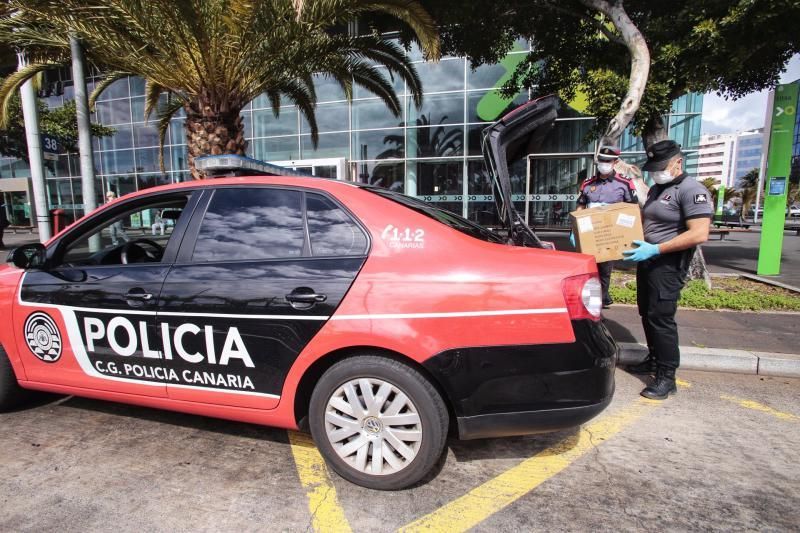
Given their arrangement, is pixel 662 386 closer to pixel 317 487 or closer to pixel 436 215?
pixel 436 215

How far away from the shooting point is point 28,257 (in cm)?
278

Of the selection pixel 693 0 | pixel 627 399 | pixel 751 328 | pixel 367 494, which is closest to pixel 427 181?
pixel 693 0

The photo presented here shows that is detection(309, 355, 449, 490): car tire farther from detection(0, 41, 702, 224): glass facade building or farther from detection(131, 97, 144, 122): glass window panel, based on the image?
detection(131, 97, 144, 122): glass window panel

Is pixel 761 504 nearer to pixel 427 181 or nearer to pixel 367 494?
pixel 367 494

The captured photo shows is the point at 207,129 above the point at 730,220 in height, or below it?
above

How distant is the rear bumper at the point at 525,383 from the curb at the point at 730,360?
7.74ft

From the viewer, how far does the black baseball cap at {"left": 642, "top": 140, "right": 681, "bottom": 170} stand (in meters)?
3.19

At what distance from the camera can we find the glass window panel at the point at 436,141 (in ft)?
56.4

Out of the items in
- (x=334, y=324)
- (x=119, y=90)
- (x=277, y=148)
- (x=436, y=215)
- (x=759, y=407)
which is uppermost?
(x=119, y=90)

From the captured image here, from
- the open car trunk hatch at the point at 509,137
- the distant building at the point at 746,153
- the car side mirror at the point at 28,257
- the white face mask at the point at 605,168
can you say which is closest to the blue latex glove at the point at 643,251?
the open car trunk hatch at the point at 509,137

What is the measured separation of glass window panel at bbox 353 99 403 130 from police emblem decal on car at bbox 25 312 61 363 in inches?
634

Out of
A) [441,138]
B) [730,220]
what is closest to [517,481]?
[441,138]

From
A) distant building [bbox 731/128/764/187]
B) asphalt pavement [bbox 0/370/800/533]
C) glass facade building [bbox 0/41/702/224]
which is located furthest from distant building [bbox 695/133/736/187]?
asphalt pavement [bbox 0/370/800/533]

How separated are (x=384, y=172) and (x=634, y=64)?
487 inches
